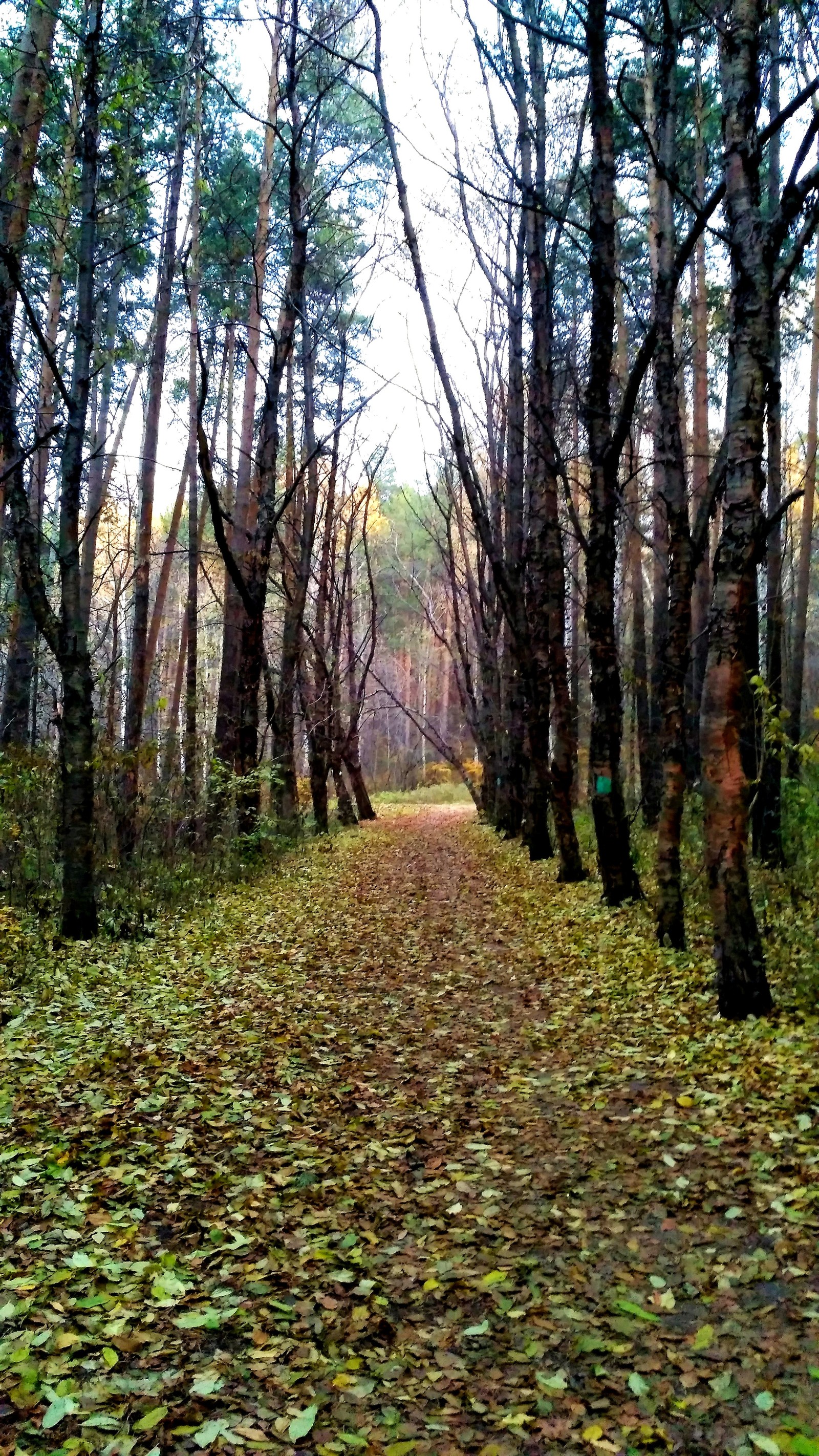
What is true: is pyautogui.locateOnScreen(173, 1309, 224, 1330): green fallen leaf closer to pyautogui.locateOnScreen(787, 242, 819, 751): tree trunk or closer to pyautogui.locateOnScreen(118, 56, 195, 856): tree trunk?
pyautogui.locateOnScreen(118, 56, 195, 856): tree trunk

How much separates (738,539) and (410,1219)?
392 centimetres

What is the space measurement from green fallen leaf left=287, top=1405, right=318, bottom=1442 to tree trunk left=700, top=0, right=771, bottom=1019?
3649 mm

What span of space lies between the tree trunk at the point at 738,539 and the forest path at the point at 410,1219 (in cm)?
49

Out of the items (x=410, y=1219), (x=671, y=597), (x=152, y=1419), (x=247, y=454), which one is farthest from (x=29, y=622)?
(x=152, y=1419)

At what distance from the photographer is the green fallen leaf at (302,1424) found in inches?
98.0

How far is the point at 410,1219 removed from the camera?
3652 millimetres

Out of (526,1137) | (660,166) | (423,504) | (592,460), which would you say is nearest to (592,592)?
(592,460)

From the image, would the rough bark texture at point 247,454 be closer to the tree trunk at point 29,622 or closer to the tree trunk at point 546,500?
the tree trunk at point 29,622

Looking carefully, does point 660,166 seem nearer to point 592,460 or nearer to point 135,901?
point 592,460

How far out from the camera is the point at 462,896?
11.4m

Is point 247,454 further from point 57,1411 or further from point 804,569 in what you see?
point 57,1411

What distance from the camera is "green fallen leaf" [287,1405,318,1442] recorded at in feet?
8.17

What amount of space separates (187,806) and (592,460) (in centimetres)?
675

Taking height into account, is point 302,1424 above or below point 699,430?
below
